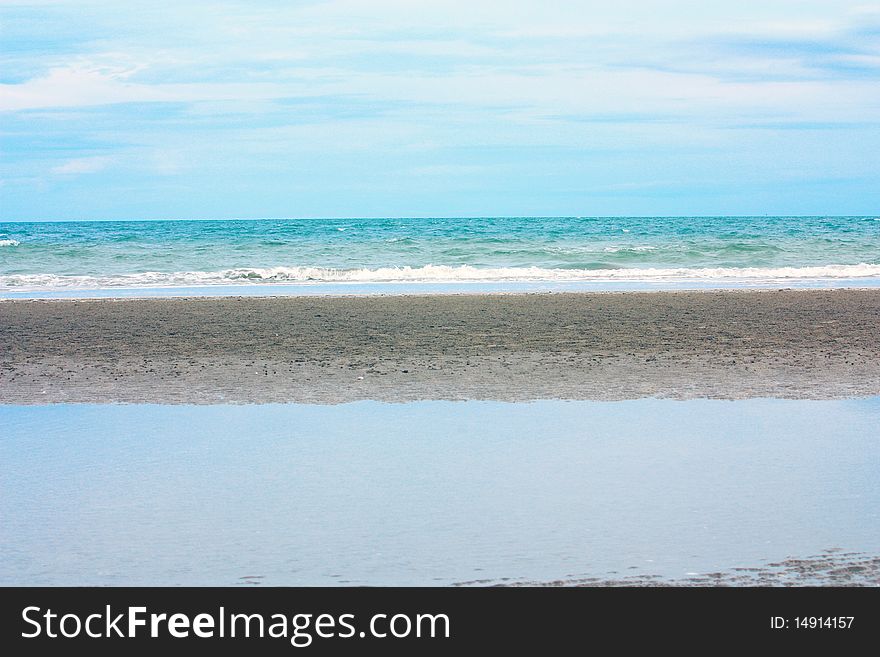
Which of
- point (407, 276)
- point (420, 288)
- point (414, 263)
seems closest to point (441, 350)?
point (420, 288)

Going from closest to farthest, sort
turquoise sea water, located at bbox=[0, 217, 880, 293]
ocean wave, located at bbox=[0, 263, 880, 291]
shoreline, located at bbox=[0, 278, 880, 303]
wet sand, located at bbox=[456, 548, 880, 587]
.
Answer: wet sand, located at bbox=[456, 548, 880, 587] → shoreline, located at bbox=[0, 278, 880, 303] → ocean wave, located at bbox=[0, 263, 880, 291] → turquoise sea water, located at bbox=[0, 217, 880, 293]

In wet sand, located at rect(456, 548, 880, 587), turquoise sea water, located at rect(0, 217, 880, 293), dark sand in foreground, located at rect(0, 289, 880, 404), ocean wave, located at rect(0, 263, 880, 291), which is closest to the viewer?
wet sand, located at rect(456, 548, 880, 587)

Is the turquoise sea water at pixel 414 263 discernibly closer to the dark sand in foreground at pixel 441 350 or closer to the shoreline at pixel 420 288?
the shoreline at pixel 420 288

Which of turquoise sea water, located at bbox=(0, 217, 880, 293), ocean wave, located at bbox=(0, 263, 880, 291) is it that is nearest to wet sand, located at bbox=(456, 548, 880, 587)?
turquoise sea water, located at bbox=(0, 217, 880, 293)

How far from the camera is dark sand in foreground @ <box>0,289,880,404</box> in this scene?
8664 mm

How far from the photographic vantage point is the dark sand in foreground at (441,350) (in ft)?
28.4

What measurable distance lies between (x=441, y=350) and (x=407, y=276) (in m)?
14.9

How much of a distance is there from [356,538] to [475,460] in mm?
1585

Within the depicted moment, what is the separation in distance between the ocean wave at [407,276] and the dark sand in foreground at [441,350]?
726cm

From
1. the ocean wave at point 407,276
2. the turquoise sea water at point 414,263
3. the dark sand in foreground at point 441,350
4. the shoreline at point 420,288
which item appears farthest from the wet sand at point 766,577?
the ocean wave at point 407,276

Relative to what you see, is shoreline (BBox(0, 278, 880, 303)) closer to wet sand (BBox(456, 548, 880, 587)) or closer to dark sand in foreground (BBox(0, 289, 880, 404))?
dark sand in foreground (BBox(0, 289, 880, 404))

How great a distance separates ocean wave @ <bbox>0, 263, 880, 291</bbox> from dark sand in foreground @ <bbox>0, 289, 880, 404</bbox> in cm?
726
